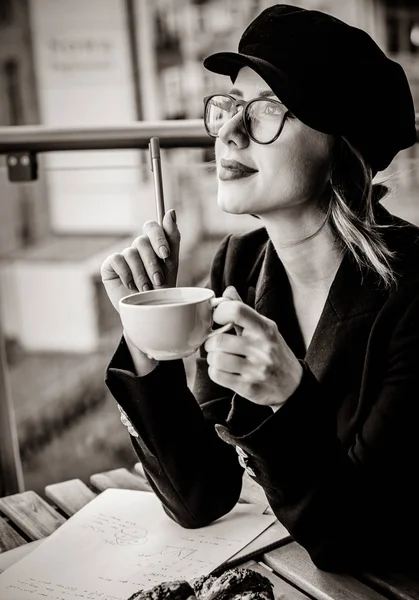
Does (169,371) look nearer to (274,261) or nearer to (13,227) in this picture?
(274,261)

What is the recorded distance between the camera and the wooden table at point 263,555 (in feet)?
3.59

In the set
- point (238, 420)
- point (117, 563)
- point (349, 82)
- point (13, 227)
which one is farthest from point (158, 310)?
point (13, 227)

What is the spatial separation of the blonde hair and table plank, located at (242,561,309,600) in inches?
21.8

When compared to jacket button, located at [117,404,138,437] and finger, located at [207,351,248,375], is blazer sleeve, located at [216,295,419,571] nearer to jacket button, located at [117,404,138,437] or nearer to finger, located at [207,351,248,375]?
finger, located at [207,351,248,375]

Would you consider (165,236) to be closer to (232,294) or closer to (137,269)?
(137,269)

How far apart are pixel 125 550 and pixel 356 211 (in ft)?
2.50

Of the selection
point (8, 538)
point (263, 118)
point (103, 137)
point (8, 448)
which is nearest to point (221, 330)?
point (263, 118)

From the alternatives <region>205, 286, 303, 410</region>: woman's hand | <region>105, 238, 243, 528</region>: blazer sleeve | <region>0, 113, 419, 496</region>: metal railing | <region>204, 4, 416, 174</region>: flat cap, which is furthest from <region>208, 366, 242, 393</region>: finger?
<region>0, 113, 419, 496</region>: metal railing

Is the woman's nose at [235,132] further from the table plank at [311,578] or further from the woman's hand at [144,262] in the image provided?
the table plank at [311,578]

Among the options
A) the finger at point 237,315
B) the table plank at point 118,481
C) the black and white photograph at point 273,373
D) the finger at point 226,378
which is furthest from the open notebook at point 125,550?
the finger at point 237,315

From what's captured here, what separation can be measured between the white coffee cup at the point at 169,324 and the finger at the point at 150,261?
11.8 inches

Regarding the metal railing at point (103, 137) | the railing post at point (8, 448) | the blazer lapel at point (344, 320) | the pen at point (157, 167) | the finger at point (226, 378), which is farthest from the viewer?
the railing post at point (8, 448)

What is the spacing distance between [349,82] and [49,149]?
43.0 inches

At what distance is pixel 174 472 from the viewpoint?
137 centimetres
